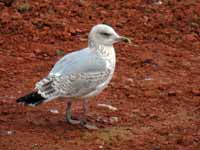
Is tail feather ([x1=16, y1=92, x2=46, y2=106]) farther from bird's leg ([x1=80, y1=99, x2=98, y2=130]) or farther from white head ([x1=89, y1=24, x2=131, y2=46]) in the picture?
white head ([x1=89, y1=24, x2=131, y2=46])

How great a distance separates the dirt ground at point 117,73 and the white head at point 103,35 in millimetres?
794

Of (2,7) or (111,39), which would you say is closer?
(111,39)

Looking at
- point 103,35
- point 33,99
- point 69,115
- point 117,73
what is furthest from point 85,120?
point 117,73

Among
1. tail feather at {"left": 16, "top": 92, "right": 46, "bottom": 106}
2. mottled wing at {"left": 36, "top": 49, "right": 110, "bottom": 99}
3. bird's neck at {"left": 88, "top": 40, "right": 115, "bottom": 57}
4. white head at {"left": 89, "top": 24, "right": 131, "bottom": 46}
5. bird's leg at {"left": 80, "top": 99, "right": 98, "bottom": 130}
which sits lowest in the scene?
bird's leg at {"left": 80, "top": 99, "right": 98, "bottom": 130}

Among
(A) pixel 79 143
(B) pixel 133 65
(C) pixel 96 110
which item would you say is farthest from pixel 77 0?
(A) pixel 79 143

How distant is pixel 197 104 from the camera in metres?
8.11

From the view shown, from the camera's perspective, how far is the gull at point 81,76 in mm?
7328

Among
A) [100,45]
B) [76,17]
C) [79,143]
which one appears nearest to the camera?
[79,143]

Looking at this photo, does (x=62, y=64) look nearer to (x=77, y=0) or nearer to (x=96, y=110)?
(x=96, y=110)

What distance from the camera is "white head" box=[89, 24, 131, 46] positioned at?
7.63m

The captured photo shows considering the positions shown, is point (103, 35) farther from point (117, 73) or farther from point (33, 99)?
point (117, 73)

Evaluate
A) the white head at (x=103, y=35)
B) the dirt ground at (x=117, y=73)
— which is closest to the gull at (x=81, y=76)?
the white head at (x=103, y=35)

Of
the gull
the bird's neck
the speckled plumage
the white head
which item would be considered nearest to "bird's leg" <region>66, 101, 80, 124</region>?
the gull

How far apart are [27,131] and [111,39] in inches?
50.1
